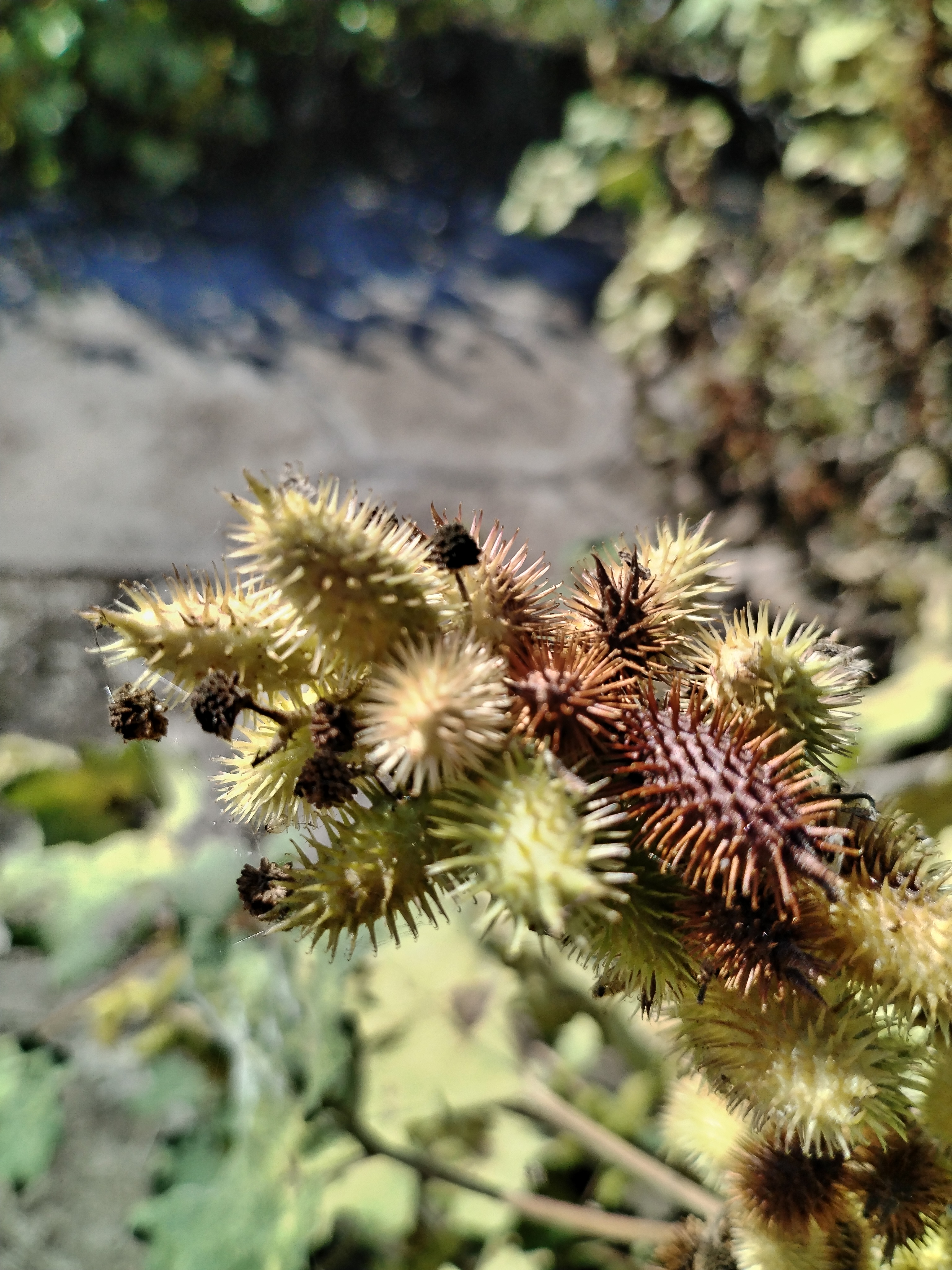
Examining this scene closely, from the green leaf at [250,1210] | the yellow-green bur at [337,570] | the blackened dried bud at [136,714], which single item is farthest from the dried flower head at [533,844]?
the green leaf at [250,1210]

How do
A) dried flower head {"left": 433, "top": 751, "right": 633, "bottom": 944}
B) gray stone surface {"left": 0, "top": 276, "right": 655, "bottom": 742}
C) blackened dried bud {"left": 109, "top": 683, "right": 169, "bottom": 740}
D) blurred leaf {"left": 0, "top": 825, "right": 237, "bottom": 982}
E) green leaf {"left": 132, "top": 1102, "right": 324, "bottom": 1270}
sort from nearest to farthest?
dried flower head {"left": 433, "top": 751, "right": 633, "bottom": 944} → blackened dried bud {"left": 109, "top": 683, "right": 169, "bottom": 740} → green leaf {"left": 132, "top": 1102, "right": 324, "bottom": 1270} → blurred leaf {"left": 0, "top": 825, "right": 237, "bottom": 982} → gray stone surface {"left": 0, "top": 276, "right": 655, "bottom": 742}

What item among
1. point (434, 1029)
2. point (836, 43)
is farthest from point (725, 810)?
point (836, 43)

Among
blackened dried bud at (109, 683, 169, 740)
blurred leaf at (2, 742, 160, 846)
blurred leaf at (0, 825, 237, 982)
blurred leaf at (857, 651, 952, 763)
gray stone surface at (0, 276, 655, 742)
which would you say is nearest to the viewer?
blackened dried bud at (109, 683, 169, 740)

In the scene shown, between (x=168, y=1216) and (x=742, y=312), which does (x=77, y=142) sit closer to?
(x=742, y=312)

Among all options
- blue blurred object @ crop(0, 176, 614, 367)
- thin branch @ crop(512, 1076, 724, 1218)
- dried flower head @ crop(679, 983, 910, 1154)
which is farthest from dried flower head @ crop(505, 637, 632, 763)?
blue blurred object @ crop(0, 176, 614, 367)

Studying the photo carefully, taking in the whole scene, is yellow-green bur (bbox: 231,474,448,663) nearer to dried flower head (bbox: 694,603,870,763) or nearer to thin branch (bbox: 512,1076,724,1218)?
dried flower head (bbox: 694,603,870,763)

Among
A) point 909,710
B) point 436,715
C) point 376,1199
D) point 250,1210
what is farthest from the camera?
point 909,710

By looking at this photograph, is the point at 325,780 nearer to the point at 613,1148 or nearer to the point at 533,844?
the point at 533,844
